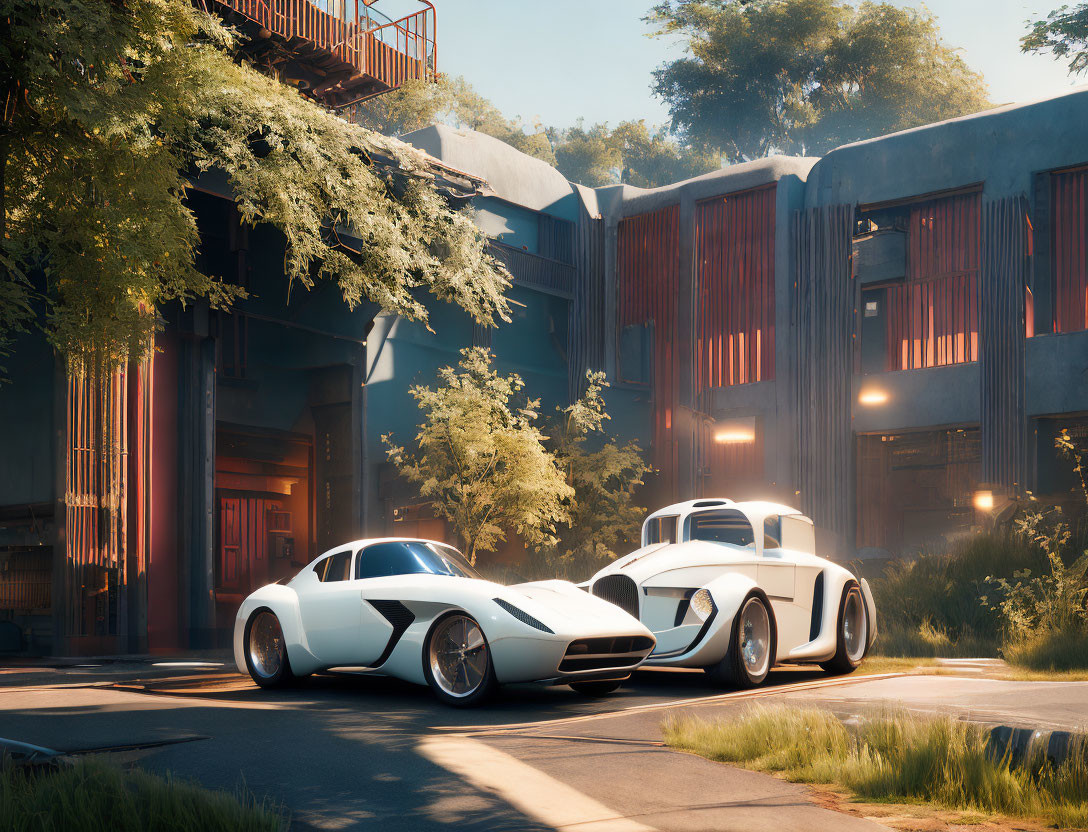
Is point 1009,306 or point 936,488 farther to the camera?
point 936,488

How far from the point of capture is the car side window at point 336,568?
9.85 m

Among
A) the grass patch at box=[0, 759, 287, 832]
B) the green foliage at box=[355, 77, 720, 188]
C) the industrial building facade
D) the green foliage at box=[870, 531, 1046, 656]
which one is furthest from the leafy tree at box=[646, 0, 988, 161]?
the grass patch at box=[0, 759, 287, 832]

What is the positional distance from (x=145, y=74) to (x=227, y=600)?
1569cm

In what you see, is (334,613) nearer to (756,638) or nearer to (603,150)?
(756,638)

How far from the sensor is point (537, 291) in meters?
27.6

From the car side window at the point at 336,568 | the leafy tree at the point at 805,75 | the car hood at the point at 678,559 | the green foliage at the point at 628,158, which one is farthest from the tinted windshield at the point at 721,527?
the green foliage at the point at 628,158

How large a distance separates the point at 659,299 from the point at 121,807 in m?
24.0

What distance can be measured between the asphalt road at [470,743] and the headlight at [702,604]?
70 centimetres

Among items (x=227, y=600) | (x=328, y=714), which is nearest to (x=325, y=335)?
(x=227, y=600)

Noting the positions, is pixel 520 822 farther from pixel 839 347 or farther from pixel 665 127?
pixel 665 127

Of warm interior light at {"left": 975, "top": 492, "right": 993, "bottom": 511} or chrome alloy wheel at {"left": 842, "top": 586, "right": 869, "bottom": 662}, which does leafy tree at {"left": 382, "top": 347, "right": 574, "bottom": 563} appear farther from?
chrome alloy wheel at {"left": 842, "top": 586, "right": 869, "bottom": 662}

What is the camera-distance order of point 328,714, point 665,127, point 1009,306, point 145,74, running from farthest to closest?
point 665,127 → point 1009,306 → point 145,74 → point 328,714

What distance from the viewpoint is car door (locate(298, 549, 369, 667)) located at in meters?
9.39

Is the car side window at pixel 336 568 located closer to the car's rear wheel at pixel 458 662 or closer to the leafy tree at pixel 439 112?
the car's rear wheel at pixel 458 662
